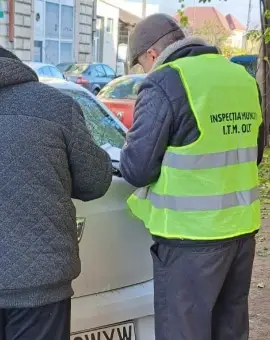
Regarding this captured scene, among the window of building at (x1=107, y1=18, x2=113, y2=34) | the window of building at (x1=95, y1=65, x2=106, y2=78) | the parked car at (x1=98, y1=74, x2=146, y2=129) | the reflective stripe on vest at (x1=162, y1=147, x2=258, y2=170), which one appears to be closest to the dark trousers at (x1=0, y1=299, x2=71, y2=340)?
the reflective stripe on vest at (x1=162, y1=147, x2=258, y2=170)

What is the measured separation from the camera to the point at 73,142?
2178 millimetres

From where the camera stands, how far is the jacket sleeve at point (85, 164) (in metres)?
2.19

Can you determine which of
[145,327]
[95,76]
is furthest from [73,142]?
[95,76]

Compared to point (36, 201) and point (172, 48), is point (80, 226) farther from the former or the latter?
point (172, 48)

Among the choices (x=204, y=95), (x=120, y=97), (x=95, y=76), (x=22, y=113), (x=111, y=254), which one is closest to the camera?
(x=22, y=113)

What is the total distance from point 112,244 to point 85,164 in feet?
1.96

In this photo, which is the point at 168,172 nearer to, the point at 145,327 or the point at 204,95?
the point at 204,95

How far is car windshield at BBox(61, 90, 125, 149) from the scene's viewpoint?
3.41 meters

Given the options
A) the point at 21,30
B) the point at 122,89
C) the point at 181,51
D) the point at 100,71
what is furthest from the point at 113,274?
the point at 21,30

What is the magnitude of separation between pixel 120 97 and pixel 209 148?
34.2 ft

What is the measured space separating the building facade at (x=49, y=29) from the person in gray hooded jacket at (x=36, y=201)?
2134 centimetres

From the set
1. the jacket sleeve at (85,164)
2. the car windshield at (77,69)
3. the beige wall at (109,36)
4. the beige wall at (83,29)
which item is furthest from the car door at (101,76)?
the jacket sleeve at (85,164)

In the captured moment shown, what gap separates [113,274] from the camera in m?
2.77

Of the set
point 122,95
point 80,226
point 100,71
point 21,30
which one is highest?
point 21,30
